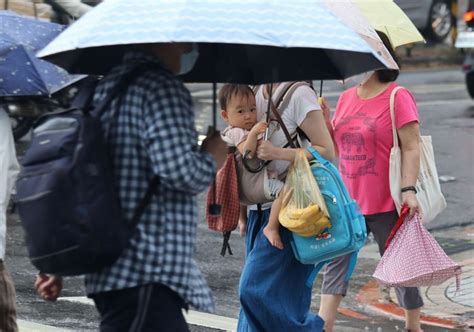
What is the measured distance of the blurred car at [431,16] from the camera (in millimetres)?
22781

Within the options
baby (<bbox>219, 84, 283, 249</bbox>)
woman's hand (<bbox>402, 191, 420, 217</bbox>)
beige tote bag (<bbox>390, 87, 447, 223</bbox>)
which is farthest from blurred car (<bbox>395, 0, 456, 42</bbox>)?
baby (<bbox>219, 84, 283, 249</bbox>)

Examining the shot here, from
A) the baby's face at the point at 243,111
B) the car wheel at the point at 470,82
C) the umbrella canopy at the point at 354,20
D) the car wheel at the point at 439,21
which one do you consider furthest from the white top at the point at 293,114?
the car wheel at the point at 439,21

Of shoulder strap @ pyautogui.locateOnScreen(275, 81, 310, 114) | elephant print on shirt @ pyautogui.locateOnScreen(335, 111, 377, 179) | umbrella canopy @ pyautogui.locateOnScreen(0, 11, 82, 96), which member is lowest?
elephant print on shirt @ pyautogui.locateOnScreen(335, 111, 377, 179)

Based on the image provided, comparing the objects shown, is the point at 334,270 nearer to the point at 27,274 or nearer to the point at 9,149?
the point at 9,149

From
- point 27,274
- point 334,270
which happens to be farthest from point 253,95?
point 27,274

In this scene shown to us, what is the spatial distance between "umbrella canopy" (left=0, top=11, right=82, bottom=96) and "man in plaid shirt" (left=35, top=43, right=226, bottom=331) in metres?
1.09

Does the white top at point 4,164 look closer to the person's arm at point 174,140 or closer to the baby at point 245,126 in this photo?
the baby at point 245,126

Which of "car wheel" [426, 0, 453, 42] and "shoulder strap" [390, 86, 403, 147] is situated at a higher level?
"shoulder strap" [390, 86, 403, 147]

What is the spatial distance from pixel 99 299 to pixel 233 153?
5.21ft

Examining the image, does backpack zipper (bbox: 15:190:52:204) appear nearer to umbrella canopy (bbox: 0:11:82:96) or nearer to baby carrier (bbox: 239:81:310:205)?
umbrella canopy (bbox: 0:11:82:96)

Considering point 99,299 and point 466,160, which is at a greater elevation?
point 99,299

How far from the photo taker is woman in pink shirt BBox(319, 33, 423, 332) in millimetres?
6062

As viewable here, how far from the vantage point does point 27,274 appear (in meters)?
8.07

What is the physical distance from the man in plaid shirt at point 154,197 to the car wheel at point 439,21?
20.0 metres
